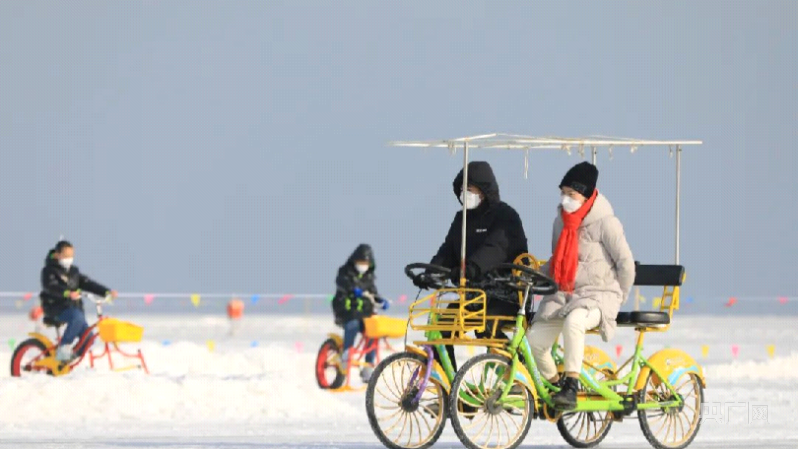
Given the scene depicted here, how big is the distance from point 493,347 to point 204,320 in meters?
51.2

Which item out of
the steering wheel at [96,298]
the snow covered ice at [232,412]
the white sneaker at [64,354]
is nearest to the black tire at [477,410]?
the snow covered ice at [232,412]

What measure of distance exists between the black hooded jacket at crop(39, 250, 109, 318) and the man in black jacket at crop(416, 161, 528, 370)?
10.9 m

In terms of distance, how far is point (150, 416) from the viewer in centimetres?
1881

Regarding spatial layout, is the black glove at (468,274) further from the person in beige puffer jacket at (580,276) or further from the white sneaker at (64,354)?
the white sneaker at (64,354)

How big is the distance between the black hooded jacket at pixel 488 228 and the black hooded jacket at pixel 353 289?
36.7 ft

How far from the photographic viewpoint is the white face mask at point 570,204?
13148 millimetres

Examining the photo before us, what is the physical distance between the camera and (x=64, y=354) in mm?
24031

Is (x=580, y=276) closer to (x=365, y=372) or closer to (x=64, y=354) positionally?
(x=365, y=372)

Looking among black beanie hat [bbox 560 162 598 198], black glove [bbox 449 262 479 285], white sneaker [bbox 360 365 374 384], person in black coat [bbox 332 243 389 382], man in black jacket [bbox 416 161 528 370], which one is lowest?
white sneaker [bbox 360 365 374 384]

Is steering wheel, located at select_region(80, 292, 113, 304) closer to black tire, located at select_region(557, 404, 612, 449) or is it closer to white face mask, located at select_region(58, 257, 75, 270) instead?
white face mask, located at select_region(58, 257, 75, 270)

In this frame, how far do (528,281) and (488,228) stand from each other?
0.75 meters

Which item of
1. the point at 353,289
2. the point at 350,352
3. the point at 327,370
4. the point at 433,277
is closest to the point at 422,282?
the point at 433,277

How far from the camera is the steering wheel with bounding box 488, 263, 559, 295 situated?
504 inches

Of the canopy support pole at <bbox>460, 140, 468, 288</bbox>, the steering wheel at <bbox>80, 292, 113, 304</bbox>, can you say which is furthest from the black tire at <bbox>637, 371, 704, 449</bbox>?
the steering wheel at <bbox>80, 292, 113, 304</bbox>
